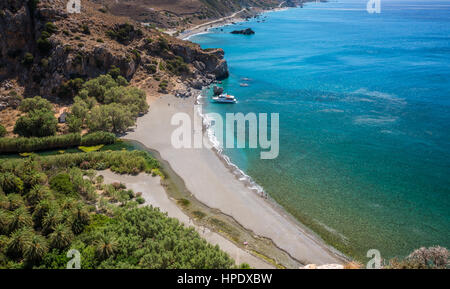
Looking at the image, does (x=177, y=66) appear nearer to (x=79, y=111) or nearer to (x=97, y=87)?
(x=97, y=87)

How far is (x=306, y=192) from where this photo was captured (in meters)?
42.3

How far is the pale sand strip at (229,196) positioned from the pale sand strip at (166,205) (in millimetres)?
3972

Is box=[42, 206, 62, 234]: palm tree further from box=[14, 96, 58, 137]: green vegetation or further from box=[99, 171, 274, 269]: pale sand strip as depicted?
box=[14, 96, 58, 137]: green vegetation

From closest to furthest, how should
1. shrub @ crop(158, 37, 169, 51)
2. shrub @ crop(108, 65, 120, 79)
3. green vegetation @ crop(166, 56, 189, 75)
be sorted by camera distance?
shrub @ crop(108, 65, 120, 79) → green vegetation @ crop(166, 56, 189, 75) → shrub @ crop(158, 37, 169, 51)

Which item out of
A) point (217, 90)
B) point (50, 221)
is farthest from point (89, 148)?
point (217, 90)

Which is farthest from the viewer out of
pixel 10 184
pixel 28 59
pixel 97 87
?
pixel 28 59

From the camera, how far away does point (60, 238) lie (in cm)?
2798

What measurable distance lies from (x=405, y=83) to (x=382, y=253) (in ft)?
241

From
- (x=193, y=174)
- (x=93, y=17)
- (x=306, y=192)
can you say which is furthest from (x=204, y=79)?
(x=306, y=192)

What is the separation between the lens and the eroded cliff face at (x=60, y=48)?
224 feet

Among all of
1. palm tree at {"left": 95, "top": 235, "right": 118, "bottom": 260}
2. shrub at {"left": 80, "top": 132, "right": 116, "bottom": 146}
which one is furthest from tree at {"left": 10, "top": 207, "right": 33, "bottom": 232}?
shrub at {"left": 80, "top": 132, "right": 116, "bottom": 146}

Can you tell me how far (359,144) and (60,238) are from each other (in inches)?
1979

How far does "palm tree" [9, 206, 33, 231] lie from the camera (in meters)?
29.8

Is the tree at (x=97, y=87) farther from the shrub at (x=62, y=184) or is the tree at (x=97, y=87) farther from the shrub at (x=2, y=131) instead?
the shrub at (x=62, y=184)
